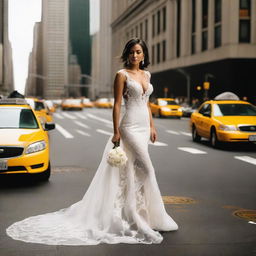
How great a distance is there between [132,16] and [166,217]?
9480 cm

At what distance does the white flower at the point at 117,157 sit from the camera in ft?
18.3

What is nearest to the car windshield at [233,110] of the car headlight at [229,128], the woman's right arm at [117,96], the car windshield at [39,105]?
the car headlight at [229,128]

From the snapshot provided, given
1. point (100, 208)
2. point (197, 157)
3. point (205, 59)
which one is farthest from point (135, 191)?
point (205, 59)

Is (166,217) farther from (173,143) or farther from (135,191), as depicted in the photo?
(173,143)

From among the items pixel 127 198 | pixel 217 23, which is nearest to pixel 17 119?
pixel 127 198

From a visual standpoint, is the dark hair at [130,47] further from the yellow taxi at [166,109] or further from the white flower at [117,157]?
the yellow taxi at [166,109]

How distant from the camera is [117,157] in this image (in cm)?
557

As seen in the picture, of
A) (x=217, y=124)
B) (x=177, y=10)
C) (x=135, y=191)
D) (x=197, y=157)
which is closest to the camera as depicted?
(x=135, y=191)

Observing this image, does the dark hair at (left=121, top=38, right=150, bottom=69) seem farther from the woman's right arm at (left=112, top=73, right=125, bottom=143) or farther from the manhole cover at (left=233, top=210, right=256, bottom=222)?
the manhole cover at (left=233, top=210, right=256, bottom=222)

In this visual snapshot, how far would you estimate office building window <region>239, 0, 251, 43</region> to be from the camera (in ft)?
169

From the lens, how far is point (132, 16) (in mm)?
98375

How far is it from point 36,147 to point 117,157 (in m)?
4.10

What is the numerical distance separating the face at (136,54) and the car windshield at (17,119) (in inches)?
197

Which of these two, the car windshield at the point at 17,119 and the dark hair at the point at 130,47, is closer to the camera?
the dark hair at the point at 130,47
